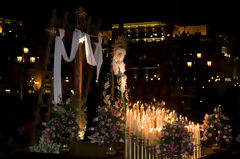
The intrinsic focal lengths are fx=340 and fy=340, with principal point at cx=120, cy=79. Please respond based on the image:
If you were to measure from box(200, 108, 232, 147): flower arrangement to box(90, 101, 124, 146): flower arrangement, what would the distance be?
2.99 metres

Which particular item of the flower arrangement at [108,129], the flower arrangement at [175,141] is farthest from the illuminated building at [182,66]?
the flower arrangement at [175,141]

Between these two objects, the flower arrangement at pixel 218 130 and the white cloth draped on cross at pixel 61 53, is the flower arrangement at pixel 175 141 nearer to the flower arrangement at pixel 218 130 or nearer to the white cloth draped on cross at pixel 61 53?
the flower arrangement at pixel 218 130

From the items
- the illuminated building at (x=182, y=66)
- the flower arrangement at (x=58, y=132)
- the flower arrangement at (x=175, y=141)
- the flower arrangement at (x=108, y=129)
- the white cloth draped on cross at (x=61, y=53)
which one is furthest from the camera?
the illuminated building at (x=182, y=66)

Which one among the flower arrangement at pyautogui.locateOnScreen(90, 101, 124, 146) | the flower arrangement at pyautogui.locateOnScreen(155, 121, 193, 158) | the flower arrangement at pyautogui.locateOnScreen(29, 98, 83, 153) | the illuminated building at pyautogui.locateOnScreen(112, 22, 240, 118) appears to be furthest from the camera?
the illuminated building at pyautogui.locateOnScreen(112, 22, 240, 118)

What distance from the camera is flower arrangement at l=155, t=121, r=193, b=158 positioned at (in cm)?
779

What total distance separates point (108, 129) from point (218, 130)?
11.7 ft

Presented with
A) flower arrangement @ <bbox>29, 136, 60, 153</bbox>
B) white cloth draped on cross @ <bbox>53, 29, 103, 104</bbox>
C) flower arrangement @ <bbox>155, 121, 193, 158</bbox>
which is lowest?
flower arrangement @ <bbox>29, 136, 60, 153</bbox>

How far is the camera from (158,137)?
805 cm

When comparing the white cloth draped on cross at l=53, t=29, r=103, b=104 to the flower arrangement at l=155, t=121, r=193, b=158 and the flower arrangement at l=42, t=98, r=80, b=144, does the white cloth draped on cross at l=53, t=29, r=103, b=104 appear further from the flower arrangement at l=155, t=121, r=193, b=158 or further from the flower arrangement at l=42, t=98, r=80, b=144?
the flower arrangement at l=155, t=121, r=193, b=158

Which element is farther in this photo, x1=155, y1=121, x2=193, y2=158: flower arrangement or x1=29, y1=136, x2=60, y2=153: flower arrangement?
x1=29, y1=136, x2=60, y2=153: flower arrangement

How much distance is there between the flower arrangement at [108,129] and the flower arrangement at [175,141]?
112 centimetres

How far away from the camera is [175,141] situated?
25.7 feet

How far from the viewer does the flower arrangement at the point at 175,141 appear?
307 inches

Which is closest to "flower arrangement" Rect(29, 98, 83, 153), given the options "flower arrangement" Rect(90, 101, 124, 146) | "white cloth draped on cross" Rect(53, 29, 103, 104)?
"flower arrangement" Rect(90, 101, 124, 146)
